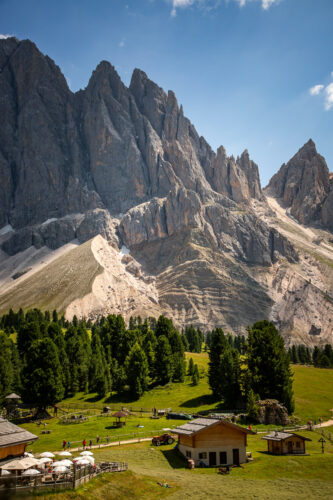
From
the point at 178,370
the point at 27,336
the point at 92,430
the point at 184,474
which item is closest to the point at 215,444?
the point at 184,474

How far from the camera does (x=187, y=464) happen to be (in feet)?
130

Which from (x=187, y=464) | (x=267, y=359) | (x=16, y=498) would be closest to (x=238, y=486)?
(x=187, y=464)

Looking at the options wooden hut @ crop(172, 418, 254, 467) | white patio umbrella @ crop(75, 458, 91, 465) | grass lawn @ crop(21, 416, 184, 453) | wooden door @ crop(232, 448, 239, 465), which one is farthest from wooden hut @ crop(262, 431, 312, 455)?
white patio umbrella @ crop(75, 458, 91, 465)

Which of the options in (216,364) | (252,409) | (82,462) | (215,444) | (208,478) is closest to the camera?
(82,462)

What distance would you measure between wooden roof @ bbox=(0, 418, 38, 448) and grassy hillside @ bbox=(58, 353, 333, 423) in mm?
33497

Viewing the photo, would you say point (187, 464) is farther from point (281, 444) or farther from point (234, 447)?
point (281, 444)

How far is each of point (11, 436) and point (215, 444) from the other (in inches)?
743

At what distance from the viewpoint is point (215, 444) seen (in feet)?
134

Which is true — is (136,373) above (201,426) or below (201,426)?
above

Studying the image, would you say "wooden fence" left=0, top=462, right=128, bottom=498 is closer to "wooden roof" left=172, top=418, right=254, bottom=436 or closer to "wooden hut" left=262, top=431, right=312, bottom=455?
"wooden roof" left=172, top=418, right=254, bottom=436

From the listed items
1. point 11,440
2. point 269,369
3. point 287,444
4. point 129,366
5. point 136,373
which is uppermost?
point 269,369

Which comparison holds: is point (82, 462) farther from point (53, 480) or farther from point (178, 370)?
point (178, 370)

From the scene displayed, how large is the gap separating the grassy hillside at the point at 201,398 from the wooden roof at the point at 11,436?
110 ft

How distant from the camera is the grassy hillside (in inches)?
2589
